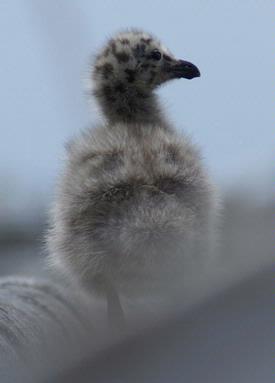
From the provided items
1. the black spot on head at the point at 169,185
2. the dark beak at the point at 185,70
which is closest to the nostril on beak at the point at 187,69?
the dark beak at the point at 185,70

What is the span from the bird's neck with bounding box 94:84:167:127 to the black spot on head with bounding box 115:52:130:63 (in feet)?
0.28

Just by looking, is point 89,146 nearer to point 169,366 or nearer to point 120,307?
point 120,307

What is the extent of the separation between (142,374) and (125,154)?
56.6 inches

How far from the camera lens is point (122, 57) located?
2.63 metres

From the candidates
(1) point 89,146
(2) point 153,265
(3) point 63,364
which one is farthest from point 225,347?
(1) point 89,146

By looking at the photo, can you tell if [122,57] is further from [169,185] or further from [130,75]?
[169,185]

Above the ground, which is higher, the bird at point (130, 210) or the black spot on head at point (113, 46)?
the black spot on head at point (113, 46)

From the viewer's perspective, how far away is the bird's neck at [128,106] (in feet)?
8.42

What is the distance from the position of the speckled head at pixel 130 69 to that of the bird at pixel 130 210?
0.12m

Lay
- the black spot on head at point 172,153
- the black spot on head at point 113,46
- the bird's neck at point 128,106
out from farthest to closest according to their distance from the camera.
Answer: the black spot on head at point 113,46 < the bird's neck at point 128,106 < the black spot on head at point 172,153

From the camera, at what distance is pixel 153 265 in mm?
1919

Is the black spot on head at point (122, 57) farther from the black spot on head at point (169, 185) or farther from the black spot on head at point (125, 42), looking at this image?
the black spot on head at point (169, 185)

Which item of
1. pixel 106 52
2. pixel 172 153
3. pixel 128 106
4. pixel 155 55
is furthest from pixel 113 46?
pixel 172 153

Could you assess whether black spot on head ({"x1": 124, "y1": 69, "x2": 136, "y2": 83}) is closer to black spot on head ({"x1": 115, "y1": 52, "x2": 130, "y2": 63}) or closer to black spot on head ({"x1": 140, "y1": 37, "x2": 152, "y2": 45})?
black spot on head ({"x1": 115, "y1": 52, "x2": 130, "y2": 63})
